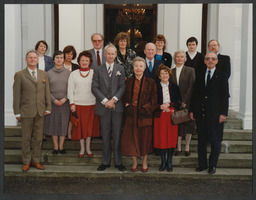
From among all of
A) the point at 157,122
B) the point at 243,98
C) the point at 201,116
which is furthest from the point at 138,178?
the point at 243,98

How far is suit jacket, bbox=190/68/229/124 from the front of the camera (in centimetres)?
456

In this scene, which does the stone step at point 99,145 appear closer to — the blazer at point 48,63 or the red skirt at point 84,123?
the red skirt at point 84,123

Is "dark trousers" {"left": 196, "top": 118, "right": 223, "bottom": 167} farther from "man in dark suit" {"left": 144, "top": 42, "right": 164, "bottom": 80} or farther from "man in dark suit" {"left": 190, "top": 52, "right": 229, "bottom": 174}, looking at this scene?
"man in dark suit" {"left": 144, "top": 42, "right": 164, "bottom": 80}

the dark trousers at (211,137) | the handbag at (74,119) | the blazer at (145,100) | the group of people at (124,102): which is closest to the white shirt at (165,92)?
the group of people at (124,102)

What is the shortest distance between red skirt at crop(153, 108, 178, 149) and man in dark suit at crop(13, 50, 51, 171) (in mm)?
1854

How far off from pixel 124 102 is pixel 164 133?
821mm

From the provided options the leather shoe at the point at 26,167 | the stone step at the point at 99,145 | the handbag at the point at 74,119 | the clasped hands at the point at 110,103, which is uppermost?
the clasped hands at the point at 110,103

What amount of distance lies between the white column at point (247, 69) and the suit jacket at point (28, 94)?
4.14 metres

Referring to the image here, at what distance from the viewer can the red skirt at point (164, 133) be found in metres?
4.69

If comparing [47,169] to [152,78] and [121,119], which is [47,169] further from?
[152,78]

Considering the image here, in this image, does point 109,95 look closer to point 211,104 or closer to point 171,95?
point 171,95

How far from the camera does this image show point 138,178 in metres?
4.81

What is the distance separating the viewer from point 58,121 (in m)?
5.09

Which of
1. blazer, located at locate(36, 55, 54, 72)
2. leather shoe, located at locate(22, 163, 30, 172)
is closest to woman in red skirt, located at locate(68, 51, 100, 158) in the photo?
blazer, located at locate(36, 55, 54, 72)
